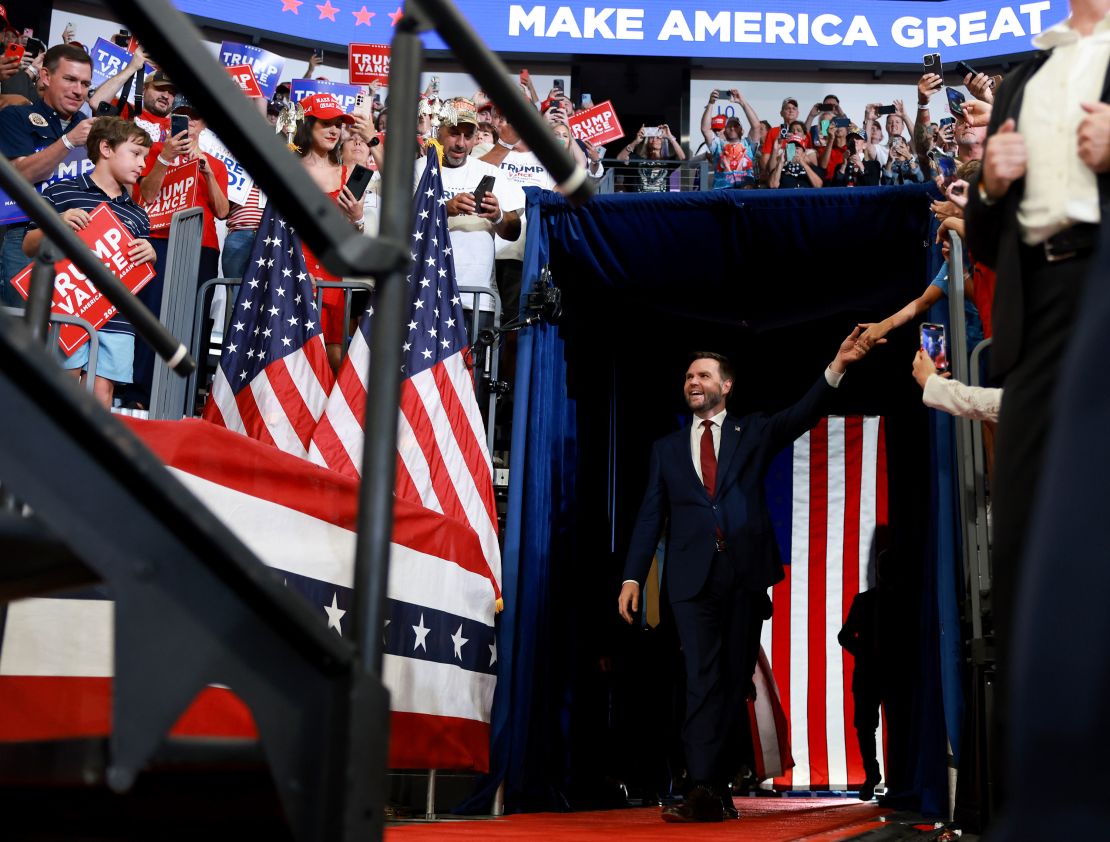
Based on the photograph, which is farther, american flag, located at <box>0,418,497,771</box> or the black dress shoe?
the black dress shoe

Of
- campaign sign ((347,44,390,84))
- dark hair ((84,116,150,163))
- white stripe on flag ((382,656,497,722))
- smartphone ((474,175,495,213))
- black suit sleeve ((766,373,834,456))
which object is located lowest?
white stripe on flag ((382,656,497,722))

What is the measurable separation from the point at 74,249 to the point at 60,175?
5.93 m

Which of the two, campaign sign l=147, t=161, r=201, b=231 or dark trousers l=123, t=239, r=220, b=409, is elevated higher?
campaign sign l=147, t=161, r=201, b=231

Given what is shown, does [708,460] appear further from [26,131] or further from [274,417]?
[26,131]

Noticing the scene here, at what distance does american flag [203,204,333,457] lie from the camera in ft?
17.7

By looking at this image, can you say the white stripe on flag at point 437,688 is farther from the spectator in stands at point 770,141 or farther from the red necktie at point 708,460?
the spectator in stands at point 770,141

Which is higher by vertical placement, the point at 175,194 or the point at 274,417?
the point at 175,194

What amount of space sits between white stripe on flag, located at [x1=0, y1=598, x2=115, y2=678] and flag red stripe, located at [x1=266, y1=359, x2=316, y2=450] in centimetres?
229

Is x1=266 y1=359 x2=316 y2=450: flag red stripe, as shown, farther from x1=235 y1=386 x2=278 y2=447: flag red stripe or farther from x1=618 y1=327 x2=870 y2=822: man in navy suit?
x1=618 y1=327 x2=870 y2=822: man in navy suit

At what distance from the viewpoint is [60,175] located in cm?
707

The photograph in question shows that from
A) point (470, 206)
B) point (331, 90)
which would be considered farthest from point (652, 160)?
point (470, 206)

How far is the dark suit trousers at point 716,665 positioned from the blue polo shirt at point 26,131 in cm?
429

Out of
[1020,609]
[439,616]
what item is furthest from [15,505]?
[439,616]

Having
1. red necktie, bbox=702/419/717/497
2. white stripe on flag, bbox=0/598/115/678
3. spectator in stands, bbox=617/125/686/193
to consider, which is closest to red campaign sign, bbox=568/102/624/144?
spectator in stands, bbox=617/125/686/193
